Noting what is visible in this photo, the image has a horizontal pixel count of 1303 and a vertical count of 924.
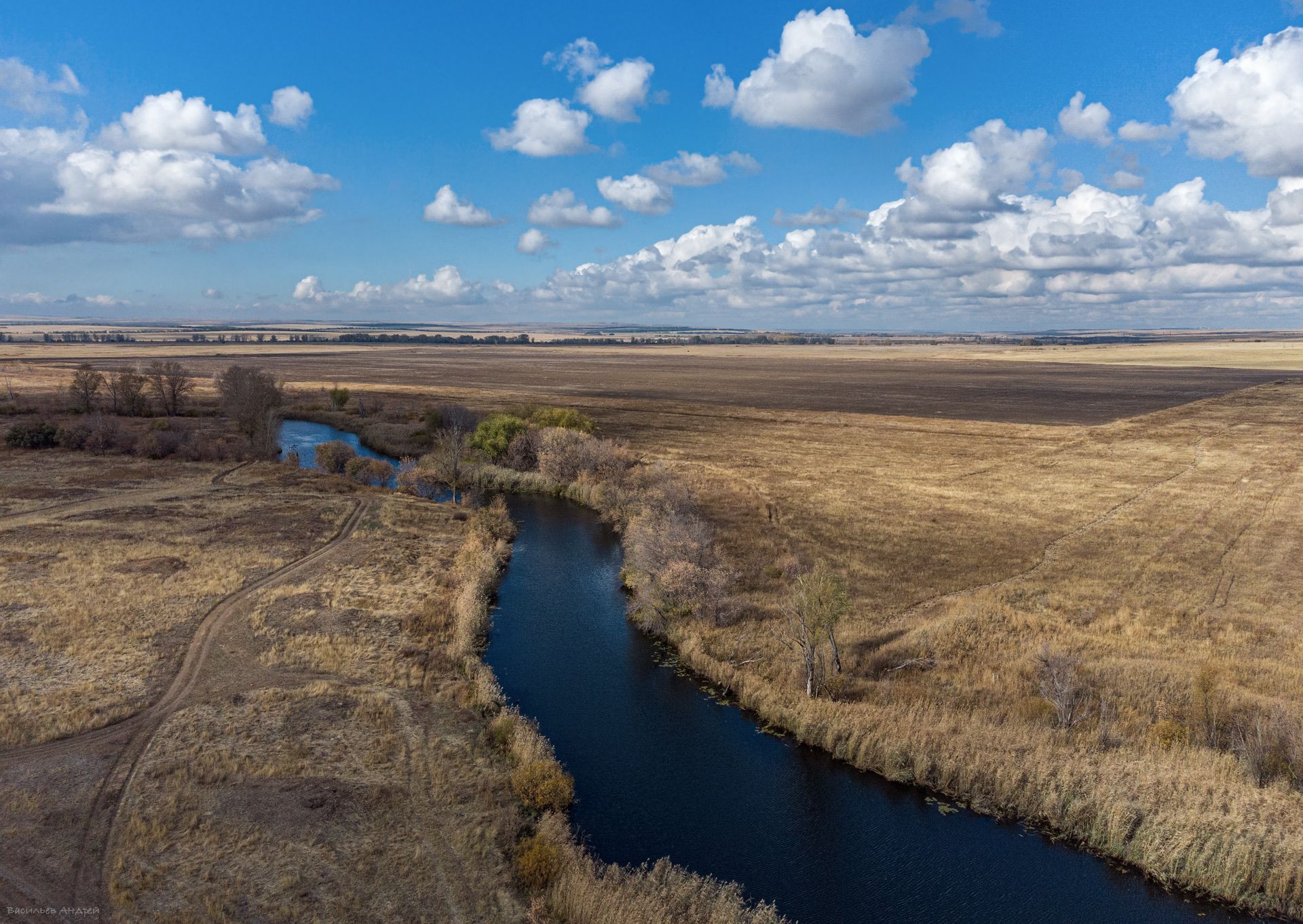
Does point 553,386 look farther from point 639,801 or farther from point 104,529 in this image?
point 639,801

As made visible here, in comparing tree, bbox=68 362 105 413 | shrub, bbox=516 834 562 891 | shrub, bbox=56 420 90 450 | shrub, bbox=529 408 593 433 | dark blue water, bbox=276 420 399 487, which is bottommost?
shrub, bbox=516 834 562 891

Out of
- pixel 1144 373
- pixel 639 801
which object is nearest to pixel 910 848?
pixel 639 801

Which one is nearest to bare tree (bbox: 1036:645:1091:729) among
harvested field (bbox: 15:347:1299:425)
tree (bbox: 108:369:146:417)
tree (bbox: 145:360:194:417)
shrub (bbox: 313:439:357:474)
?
shrub (bbox: 313:439:357:474)

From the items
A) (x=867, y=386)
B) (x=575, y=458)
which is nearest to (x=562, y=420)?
(x=575, y=458)

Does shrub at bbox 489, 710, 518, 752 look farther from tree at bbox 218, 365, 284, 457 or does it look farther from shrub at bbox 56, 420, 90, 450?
shrub at bbox 56, 420, 90, 450

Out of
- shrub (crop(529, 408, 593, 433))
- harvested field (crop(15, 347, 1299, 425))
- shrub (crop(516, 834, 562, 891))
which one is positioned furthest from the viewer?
harvested field (crop(15, 347, 1299, 425))

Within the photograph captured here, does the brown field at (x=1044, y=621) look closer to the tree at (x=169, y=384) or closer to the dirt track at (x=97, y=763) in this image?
the dirt track at (x=97, y=763)

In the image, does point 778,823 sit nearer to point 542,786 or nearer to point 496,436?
point 542,786
